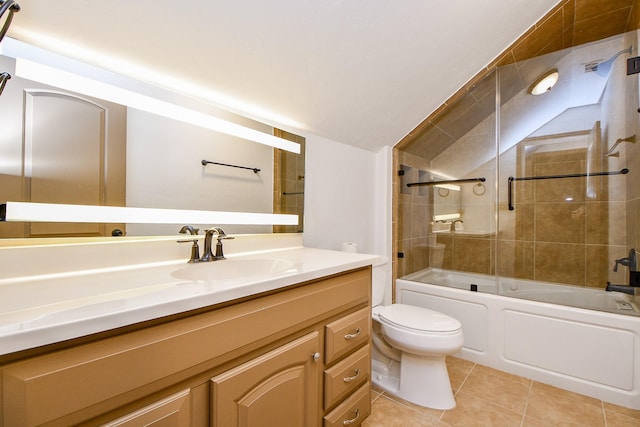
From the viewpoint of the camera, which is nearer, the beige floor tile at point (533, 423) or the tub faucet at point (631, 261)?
the beige floor tile at point (533, 423)

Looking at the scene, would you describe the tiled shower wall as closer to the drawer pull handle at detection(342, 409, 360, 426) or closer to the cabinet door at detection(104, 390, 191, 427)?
the drawer pull handle at detection(342, 409, 360, 426)

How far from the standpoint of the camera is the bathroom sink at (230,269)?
105 cm

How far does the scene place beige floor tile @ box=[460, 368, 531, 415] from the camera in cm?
158

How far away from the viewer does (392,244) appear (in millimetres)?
2318

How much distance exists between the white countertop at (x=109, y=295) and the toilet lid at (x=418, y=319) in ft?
2.35

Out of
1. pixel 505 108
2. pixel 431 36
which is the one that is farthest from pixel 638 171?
pixel 431 36

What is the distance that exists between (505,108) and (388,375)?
7.26 feet

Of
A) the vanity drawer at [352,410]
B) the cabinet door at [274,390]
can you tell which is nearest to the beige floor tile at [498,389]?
the vanity drawer at [352,410]

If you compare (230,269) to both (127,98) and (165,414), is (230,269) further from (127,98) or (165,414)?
(127,98)

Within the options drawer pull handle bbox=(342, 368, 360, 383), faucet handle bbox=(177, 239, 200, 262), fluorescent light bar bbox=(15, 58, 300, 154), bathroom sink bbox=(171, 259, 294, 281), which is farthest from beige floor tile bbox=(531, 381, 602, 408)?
fluorescent light bar bbox=(15, 58, 300, 154)

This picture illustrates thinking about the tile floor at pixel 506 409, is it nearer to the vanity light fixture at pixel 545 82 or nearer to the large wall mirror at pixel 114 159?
the large wall mirror at pixel 114 159

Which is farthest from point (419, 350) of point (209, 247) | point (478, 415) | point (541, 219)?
point (541, 219)

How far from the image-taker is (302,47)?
1.28 meters

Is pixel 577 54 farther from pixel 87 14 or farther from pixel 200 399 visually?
pixel 200 399
